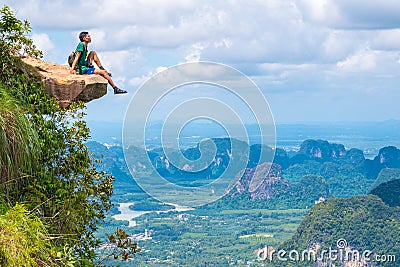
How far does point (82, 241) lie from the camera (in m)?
4.80

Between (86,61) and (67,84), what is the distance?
344 millimetres

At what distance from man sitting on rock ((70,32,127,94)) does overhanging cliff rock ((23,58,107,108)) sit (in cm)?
6

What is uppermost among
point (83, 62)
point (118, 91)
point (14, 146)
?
point (83, 62)

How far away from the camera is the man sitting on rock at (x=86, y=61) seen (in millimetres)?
5180

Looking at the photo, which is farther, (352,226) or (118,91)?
(352,226)

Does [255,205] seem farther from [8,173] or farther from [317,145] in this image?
[8,173]

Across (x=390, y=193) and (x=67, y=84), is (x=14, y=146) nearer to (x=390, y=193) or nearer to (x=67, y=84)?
(x=67, y=84)

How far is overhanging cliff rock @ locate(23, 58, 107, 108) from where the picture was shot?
4.96m

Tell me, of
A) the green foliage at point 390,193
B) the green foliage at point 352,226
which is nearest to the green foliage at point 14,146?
the green foliage at point 352,226

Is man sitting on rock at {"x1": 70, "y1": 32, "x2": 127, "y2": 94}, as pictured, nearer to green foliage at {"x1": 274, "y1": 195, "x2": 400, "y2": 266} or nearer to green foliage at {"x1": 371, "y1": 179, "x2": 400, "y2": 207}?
green foliage at {"x1": 274, "y1": 195, "x2": 400, "y2": 266}

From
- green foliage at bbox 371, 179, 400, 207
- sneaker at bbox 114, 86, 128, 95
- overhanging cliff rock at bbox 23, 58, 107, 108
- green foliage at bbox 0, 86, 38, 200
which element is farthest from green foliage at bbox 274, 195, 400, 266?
green foliage at bbox 0, 86, 38, 200

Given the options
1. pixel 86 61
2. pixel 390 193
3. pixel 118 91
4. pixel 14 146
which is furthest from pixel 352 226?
pixel 14 146

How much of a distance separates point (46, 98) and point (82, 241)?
42.4 inches

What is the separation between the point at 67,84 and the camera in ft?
16.5
